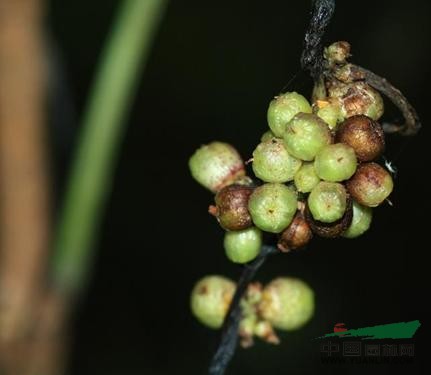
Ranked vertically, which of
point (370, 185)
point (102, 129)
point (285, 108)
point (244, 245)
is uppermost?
point (102, 129)

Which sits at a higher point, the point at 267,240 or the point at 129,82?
the point at 129,82

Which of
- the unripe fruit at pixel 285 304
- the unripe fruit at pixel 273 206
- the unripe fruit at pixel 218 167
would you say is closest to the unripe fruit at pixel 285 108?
the unripe fruit at pixel 273 206

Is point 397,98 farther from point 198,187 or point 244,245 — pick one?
point 198,187

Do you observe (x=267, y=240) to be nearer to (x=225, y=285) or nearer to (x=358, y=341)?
(x=225, y=285)

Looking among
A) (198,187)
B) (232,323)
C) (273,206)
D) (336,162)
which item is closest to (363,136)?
(336,162)

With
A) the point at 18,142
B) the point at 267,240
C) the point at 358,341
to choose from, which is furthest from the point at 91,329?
the point at 267,240

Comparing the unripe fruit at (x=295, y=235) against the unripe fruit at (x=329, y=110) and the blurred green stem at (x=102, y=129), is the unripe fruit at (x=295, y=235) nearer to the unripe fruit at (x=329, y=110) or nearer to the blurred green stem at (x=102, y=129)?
the unripe fruit at (x=329, y=110)

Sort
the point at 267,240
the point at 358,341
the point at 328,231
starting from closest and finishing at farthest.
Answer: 1. the point at 328,231
2. the point at 267,240
3. the point at 358,341
